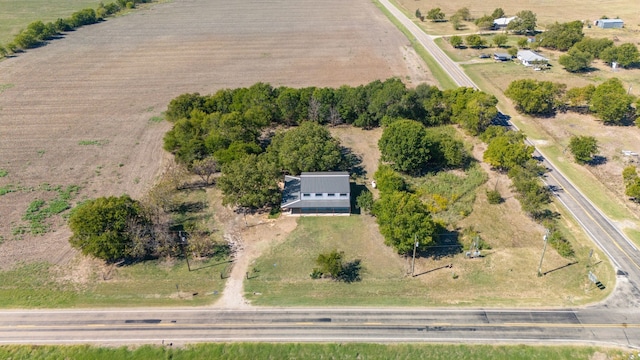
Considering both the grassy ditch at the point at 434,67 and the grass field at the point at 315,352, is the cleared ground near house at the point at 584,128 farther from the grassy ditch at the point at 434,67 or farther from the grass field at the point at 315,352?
the grass field at the point at 315,352

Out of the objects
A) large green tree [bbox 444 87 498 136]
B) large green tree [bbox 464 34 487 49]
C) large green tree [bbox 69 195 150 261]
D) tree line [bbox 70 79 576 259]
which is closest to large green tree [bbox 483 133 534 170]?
tree line [bbox 70 79 576 259]

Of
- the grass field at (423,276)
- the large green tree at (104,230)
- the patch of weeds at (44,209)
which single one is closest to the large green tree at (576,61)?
the grass field at (423,276)

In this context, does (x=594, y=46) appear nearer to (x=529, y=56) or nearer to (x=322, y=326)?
(x=529, y=56)

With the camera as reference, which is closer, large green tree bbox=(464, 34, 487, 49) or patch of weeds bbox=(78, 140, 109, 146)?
patch of weeds bbox=(78, 140, 109, 146)

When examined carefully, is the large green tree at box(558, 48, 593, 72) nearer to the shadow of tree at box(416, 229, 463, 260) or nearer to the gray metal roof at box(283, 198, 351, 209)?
the shadow of tree at box(416, 229, 463, 260)

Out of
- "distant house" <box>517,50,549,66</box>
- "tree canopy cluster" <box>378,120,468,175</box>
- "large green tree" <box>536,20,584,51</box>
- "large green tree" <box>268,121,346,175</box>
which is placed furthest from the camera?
"large green tree" <box>536,20,584,51</box>

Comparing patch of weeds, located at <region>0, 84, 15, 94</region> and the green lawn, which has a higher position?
patch of weeds, located at <region>0, 84, 15, 94</region>

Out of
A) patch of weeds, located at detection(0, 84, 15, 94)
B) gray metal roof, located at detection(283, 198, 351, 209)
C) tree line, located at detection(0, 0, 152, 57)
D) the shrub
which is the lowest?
the shrub
